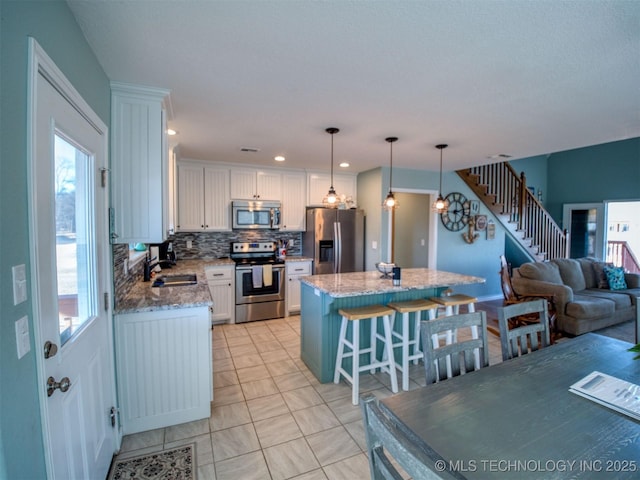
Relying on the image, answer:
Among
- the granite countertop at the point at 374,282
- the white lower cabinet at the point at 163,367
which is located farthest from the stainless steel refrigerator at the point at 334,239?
the white lower cabinet at the point at 163,367

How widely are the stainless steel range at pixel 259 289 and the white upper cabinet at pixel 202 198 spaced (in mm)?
695

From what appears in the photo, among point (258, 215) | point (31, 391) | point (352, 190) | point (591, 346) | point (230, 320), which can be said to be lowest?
point (230, 320)

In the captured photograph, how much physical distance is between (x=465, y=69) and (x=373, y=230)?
3324 millimetres

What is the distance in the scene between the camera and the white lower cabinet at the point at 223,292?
4.34m

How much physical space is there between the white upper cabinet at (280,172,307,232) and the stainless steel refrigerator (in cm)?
19

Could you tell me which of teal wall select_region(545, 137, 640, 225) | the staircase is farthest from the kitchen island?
teal wall select_region(545, 137, 640, 225)

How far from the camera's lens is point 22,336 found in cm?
96

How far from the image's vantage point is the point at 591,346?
1.85 metres

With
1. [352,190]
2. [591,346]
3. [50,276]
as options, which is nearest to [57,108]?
[50,276]

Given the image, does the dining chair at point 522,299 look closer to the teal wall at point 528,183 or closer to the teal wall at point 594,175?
the teal wall at point 528,183

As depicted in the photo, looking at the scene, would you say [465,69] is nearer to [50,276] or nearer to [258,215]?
[50,276]

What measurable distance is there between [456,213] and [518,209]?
1591 mm

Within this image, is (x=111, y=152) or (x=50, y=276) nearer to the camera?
(x=50, y=276)

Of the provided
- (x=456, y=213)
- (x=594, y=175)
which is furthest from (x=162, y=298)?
(x=594, y=175)
